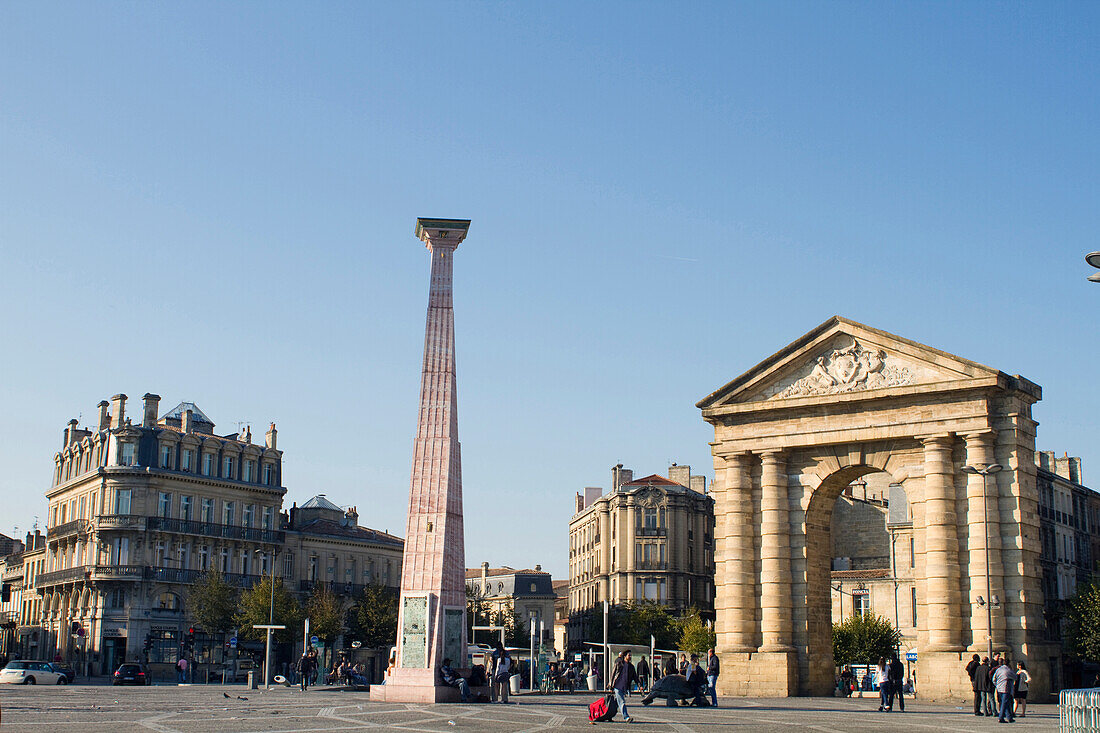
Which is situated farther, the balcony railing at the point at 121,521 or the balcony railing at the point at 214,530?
the balcony railing at the point at 214,530

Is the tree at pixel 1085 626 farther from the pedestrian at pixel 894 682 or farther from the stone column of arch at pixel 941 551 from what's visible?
the pedestrian at pixel 894 682

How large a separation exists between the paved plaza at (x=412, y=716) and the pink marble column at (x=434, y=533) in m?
1.49

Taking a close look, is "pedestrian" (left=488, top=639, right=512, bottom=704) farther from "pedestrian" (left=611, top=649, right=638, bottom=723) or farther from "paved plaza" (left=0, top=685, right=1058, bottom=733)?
"pedestrian" (left=611, top=649, right=638, bottom=723)

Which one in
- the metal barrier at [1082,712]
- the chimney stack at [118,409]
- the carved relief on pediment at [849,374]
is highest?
the chimney stack at [118,409]

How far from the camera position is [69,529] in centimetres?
7944

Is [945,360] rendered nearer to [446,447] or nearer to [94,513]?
[446,447]

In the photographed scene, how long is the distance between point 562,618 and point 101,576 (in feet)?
192

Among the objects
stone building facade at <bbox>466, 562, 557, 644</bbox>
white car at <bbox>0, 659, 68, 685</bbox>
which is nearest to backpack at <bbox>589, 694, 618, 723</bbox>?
white car at <bbox>0, 659, 68, 685</bbox>

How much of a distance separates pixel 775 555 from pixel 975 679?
34.5 ft

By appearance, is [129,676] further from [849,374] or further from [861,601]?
[861,601]

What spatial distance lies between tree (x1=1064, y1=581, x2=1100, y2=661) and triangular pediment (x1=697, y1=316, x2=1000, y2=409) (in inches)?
1026

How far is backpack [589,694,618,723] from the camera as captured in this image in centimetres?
2808

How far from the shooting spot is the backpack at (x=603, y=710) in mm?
28078

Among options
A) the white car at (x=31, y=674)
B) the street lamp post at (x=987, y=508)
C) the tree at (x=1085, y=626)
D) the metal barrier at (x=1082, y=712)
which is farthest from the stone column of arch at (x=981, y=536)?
the white car at (x=31, y=674)
